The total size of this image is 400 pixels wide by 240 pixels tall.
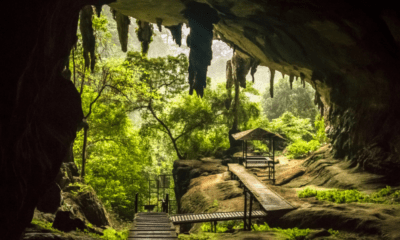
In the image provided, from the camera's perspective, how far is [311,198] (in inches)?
496

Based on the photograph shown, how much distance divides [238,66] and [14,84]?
18081 millimetres

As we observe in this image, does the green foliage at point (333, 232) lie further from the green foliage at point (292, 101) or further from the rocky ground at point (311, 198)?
the green foliage at point (292, 101)

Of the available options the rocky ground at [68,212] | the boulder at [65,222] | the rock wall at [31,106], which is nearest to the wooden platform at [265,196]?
the rocky ground at [68,212]

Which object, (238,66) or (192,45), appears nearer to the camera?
(192,45)

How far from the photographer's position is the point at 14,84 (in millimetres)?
5035

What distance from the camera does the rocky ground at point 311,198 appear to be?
8532 millimetres

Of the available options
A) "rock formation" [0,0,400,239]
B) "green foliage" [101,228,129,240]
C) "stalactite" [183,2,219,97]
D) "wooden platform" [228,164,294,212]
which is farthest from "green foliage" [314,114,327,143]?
"green foliage" [101,228,129,240]

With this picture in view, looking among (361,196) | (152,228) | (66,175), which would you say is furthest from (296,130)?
(152,228)

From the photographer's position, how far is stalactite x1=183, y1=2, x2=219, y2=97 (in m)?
13.8

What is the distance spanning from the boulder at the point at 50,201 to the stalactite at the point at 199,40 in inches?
300

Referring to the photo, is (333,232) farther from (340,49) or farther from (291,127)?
(291,127)

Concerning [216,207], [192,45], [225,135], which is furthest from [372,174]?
[225,135]

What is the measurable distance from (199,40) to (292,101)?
31086 millimetres

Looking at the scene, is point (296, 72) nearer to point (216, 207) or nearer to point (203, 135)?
point (216, 207)
